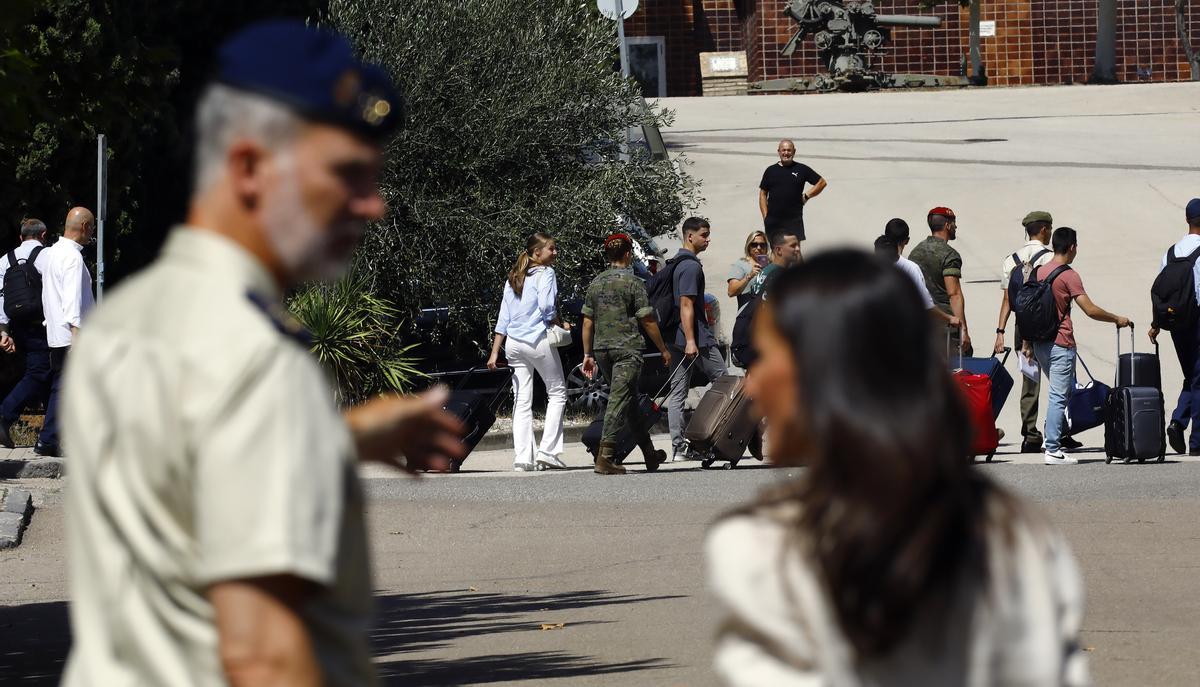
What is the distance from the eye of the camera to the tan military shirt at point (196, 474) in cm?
204

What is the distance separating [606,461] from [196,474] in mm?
10801

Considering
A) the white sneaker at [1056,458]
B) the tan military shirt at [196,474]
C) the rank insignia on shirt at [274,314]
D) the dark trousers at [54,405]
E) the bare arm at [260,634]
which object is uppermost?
the rank insignia on shirt at [274,314]

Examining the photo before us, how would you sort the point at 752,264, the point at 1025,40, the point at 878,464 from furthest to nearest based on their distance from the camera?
1. the point at 1025,40
2. the point at 752,264
3. the point at 878,464

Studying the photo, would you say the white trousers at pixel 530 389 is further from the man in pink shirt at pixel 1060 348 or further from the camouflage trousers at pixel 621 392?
the man in pink shirt at pixel 1060 348

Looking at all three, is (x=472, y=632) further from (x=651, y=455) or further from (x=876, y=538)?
(x=651, y=455)

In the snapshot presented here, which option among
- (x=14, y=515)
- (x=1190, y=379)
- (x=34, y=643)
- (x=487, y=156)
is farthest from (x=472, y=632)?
(x=487, y=156)

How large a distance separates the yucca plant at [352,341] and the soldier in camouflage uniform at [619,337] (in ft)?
10.8

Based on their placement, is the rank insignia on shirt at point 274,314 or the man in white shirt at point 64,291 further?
the man in white shirt at point 64,291

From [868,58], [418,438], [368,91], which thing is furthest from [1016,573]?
[868,58]

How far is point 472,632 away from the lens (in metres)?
7.39

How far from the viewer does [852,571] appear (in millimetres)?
2143

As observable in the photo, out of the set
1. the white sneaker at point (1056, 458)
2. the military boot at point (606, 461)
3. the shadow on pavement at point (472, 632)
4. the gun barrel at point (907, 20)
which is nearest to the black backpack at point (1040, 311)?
the white sneaker at point (1056, 458)

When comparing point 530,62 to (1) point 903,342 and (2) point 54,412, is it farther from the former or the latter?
(1) point 903,342

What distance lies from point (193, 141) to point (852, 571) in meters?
0.97
